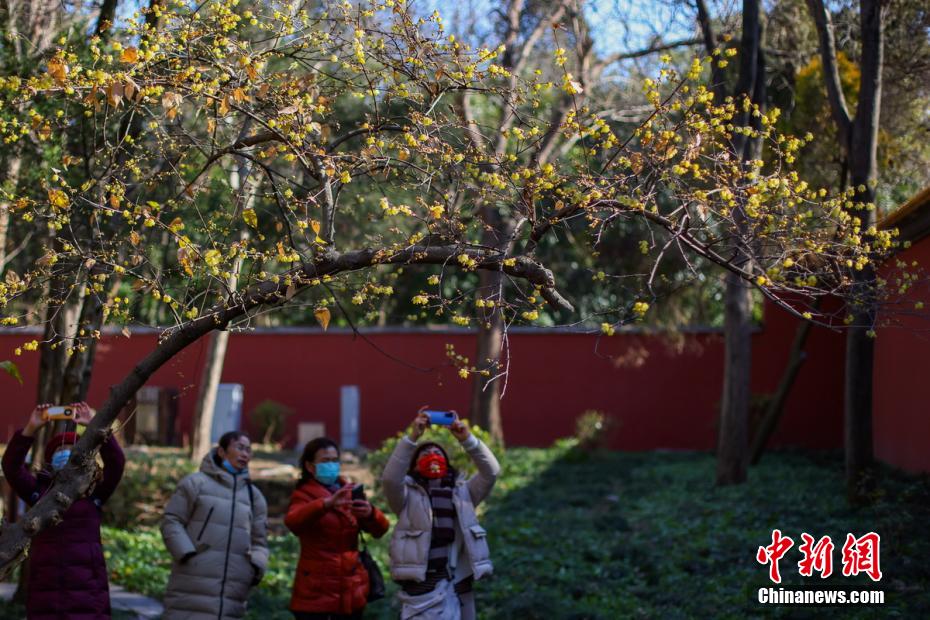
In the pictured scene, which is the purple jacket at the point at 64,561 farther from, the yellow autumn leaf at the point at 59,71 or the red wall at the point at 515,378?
the red wall at the point at 515,378

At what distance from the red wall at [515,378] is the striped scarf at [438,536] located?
1316 cm

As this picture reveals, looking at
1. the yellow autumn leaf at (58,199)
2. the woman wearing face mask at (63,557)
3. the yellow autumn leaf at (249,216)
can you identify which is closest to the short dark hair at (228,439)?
the woman wearing face mask at (63,557)

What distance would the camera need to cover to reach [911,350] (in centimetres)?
1131

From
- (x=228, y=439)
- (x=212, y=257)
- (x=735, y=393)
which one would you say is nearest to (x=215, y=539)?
(x=228, y=439)

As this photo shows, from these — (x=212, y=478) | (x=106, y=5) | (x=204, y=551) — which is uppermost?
(x=106, y=5)

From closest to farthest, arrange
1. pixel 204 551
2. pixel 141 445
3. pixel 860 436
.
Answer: pixel 204 551 < pixel 860 436 < pixel 141 445

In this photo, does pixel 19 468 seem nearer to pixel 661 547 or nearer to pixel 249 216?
pixel 249 216

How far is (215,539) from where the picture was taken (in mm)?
6578

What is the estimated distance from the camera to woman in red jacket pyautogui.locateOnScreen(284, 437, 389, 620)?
6438 mm

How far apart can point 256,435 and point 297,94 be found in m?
15.9

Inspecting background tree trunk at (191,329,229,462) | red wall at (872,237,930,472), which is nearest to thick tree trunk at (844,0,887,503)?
red wall at (872,237,930,472)

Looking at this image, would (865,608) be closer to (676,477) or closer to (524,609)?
(524,609)

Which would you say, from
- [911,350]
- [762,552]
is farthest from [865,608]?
[911,350]

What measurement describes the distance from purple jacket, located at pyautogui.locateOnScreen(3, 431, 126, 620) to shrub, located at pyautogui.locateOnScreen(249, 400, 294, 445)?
14310 mm
